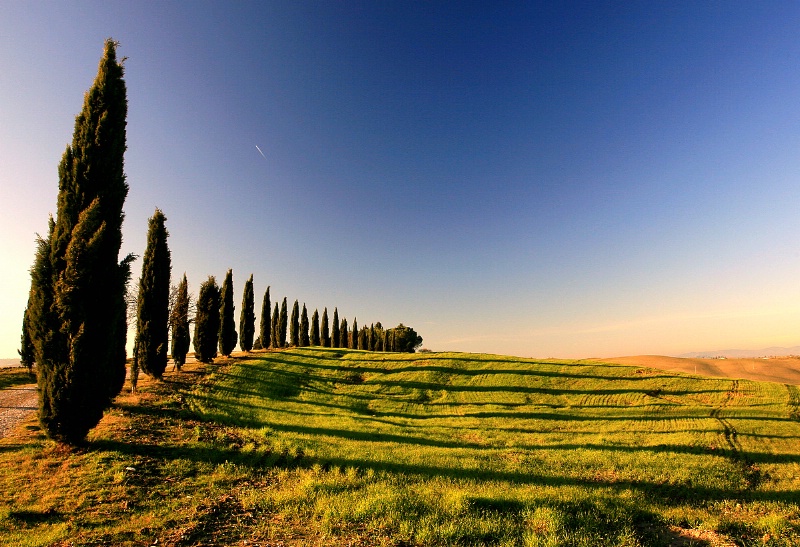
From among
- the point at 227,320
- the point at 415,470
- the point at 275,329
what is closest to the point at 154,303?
the point at 227,320

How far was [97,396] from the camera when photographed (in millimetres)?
11102

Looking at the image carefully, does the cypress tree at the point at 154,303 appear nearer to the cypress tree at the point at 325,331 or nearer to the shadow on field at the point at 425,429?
the shadow on field at the point at 425,429

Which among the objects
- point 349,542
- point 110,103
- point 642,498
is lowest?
point 642,498

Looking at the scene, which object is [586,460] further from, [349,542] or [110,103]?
[110,103]

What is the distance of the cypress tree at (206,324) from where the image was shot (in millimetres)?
30516

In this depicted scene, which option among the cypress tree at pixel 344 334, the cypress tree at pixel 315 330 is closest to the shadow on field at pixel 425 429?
the cypress tree at pixel 315 330

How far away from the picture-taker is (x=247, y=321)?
4066 centimetres

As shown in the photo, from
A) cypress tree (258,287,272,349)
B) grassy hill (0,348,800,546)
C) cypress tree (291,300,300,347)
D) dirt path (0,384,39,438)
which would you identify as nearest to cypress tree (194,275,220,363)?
grassy hill (0,348,800,546)

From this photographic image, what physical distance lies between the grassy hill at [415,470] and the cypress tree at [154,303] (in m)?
2.08

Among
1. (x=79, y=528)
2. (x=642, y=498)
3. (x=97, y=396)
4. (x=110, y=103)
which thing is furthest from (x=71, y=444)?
(x=642, y=498)

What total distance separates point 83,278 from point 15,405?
445 inches

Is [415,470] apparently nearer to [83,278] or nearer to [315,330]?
[83,278]

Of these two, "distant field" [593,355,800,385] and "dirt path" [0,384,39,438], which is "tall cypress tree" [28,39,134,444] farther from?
"distant field" [593,355,800,385]

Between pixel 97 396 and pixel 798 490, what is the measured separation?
2205 centimetres
